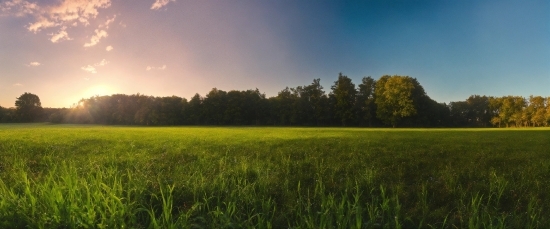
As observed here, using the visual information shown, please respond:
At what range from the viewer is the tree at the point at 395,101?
2751 inches

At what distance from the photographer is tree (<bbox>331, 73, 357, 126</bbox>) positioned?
75750 mm

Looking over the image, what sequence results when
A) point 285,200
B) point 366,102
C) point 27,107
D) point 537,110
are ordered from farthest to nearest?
point 537,110 → point 366,102 → point 27,107 → point 285,200

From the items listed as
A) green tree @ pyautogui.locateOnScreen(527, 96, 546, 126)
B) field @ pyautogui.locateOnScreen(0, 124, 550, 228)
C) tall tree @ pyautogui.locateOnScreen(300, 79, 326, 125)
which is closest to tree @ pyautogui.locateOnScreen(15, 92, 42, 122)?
tall tree @ pyautogui.locateOnScreen(300, 79, 326, 125)

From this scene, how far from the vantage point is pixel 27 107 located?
200ft

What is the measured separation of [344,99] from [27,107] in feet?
247

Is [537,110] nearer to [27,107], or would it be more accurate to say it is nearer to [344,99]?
[344,99]

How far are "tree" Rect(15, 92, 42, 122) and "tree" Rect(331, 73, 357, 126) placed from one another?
235 ft

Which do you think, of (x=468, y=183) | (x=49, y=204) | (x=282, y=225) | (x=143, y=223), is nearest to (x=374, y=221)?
(x=282, y=225)

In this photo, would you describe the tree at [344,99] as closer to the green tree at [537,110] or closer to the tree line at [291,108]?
the tree line at [291,108]

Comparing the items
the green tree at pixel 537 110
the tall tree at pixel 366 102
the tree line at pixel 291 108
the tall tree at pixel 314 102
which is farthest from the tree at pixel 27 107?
the green tree at pixel 537 110

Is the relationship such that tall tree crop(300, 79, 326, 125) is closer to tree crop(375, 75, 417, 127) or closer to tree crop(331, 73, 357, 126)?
tree crop(331, 73, 357, 126)

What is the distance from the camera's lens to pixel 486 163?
8.12 m

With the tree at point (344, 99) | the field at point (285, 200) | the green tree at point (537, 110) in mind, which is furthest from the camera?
the green tree at point (537, 110)

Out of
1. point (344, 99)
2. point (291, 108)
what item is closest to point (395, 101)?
point (344, 99)
